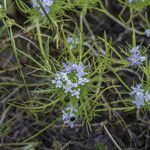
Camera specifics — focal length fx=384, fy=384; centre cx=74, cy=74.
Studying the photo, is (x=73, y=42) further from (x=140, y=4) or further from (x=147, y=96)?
(x=147, y=96)

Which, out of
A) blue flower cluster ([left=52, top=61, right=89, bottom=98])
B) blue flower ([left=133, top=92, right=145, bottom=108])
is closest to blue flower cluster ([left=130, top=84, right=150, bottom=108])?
blue flower ([left=133, top=92, right=145, bottom=108])

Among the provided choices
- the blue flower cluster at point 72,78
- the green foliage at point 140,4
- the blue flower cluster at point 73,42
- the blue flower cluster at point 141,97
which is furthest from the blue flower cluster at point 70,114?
the green foliage at point 140,4

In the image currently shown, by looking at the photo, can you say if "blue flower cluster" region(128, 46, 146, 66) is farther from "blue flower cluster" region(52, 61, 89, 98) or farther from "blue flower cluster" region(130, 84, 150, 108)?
"blue flower cluster" region(52, 61, 89, 98)

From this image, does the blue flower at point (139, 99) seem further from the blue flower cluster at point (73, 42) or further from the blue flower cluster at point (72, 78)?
the blue flower cluster at point (73, 42)

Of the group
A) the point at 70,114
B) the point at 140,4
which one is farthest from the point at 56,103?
the point at 140,4

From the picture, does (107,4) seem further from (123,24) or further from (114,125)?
(114,125)

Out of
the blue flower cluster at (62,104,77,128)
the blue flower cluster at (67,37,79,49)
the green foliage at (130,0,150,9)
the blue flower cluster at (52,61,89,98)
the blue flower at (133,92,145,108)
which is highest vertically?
the green foliage at (130,0,150,9)

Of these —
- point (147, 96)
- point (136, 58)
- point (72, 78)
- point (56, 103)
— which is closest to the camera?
point (72, 78)

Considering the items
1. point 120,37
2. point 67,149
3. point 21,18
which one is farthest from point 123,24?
point 67,149
